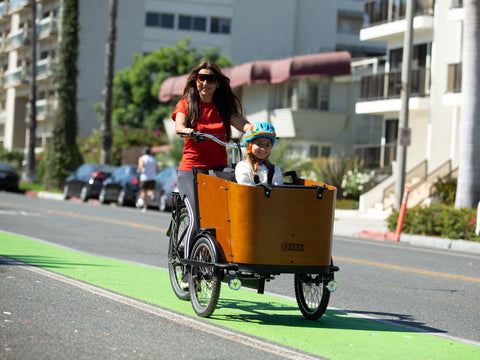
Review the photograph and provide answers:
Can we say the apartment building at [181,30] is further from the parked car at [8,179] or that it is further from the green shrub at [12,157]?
the parked car at [8,179]

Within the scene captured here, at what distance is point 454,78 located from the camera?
3117cm

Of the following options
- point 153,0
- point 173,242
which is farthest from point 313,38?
point 173,242

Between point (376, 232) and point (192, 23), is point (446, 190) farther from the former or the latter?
point (192, 23)

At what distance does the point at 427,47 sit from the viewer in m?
34.3

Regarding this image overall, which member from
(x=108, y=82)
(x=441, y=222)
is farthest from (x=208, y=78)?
(x=108, y=82)

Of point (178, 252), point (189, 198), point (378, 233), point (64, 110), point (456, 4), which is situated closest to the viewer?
point (189, 198)

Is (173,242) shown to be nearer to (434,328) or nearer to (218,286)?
(218,286)

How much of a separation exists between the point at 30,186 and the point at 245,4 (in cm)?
2828

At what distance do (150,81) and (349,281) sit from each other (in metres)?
50.3

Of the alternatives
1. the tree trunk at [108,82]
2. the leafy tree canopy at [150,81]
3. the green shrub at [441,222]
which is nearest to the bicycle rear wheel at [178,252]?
the green shrub at [441,222]

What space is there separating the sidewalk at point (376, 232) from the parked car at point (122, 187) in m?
7.11

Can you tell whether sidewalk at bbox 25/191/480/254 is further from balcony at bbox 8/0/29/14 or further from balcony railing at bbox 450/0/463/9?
balcony at bbox 8/0/29/14

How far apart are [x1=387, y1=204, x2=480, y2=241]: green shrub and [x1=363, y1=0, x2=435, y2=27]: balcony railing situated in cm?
1532

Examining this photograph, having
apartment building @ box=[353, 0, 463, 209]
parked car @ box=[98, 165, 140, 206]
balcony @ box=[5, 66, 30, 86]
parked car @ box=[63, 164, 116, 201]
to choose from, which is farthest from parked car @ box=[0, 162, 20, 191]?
balcony @ box=[5, 66, 30, 86]
